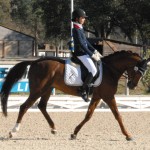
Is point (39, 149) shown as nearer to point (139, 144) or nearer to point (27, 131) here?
point (139, 144)

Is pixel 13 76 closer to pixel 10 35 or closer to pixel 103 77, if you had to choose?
pixel 103 77

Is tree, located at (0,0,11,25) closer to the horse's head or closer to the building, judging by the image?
the building

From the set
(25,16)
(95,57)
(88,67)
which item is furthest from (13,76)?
(25,16)

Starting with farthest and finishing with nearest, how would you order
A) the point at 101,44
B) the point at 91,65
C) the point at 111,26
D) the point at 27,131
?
1. the point at 111,26
2. the point at 101,44
3. the point at 27,131
4. the point at 91,65

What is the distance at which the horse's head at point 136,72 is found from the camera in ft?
30.7

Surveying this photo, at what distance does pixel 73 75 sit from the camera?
948 cm

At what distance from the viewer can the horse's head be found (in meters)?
9.36

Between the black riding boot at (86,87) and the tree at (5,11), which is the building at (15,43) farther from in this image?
the black riding boot at (86,87)

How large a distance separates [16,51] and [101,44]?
2976cm

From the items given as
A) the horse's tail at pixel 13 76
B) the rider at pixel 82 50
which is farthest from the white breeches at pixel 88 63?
the horse's tail at pixel 13 76

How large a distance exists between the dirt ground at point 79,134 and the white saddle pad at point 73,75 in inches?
42.8

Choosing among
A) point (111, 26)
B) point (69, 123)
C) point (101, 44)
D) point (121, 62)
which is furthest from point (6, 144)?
point (111, 26)

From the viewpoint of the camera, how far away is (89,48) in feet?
31.3

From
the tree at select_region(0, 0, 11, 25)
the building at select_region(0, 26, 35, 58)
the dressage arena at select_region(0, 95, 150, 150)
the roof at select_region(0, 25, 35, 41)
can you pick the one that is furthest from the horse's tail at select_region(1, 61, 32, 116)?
the tree at select_region(0, 0, 11, 25)
